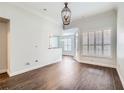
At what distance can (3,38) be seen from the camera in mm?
3699

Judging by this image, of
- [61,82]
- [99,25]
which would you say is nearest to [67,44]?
[99,25]

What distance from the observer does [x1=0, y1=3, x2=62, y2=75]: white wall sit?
3.33 meters

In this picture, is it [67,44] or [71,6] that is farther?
[67,44]

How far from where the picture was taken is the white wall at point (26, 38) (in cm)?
333

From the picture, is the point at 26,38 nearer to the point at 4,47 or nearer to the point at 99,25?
the point at 4,47

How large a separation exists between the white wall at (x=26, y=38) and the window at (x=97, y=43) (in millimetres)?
2248

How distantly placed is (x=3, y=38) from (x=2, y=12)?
1144 mm

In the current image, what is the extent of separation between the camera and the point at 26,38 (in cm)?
387

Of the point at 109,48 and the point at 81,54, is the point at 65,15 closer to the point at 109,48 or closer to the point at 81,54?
the point at 109,48

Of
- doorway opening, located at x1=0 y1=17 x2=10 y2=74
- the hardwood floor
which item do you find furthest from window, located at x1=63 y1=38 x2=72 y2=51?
doorway opening, located at x1=0 y1=17 x2=10 y2=74

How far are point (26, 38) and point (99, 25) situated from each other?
12.7 ft

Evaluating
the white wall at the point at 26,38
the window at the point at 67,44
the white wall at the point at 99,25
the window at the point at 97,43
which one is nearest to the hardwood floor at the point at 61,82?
the white wall at the point at 26,38

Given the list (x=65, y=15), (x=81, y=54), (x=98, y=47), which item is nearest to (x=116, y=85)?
(x=65, y=15)

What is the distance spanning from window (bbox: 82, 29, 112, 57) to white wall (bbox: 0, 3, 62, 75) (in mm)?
2248
